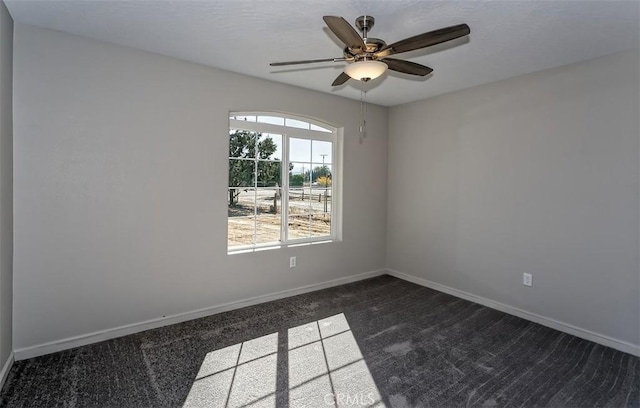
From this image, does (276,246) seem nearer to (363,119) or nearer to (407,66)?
(363,119)

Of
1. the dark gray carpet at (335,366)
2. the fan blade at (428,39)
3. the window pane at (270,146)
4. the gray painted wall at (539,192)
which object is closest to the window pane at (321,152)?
the window pane at (270,146)

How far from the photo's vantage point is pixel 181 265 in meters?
3.10

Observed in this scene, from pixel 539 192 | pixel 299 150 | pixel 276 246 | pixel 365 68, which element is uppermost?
pixel 365 68

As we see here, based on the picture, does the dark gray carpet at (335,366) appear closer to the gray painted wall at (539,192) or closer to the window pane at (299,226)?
the gray painted wall at (539,192)

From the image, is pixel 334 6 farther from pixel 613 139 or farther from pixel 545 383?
pixel 545 383

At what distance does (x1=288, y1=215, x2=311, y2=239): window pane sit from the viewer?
13.1ft

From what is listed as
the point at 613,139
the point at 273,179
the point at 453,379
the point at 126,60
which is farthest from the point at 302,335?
the point at 613,139

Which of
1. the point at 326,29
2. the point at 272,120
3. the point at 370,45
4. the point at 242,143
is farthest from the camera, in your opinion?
the point at 272,120

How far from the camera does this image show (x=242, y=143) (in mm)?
3568

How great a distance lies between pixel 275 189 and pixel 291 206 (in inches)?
11.8

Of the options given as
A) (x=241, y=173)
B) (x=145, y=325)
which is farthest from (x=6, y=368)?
(x=241, y=173)

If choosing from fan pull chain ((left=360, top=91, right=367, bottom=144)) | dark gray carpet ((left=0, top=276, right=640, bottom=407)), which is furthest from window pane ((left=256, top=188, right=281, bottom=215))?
fan pull chain ((left=360, top=91, right=367, bottom=144))

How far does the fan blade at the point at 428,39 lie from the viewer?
1714mm

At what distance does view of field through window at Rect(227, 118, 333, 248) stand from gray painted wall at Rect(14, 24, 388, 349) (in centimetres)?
23
